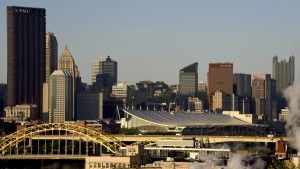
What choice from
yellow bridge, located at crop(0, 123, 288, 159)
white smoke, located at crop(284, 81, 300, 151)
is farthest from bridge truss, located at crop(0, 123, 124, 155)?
white smoke, located at crop(284, 81, 300, 151)

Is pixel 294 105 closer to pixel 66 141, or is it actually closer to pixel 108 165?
pixel 108 165

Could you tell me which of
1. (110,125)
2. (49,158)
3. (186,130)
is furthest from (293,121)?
(110,125)

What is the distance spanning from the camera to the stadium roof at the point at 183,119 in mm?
158125

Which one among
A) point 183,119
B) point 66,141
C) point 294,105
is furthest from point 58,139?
point 294,105

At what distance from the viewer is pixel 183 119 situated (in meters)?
164

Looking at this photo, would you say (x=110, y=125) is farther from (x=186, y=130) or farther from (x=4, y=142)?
(x=4, y=142)

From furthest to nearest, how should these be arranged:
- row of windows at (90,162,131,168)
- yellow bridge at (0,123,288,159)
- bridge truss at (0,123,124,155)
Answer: bridge truss at (0,123,124,155) → yellow bridge at (0,123,288,159) → row of windows at (90,162,131,168)

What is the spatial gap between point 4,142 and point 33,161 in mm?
6955

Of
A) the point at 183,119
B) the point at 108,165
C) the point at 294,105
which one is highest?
the point at 294,105

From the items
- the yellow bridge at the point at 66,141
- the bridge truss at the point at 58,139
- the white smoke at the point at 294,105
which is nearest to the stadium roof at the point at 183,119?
the yellow bridge at the point at 66,141

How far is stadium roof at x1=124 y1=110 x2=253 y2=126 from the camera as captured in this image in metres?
158

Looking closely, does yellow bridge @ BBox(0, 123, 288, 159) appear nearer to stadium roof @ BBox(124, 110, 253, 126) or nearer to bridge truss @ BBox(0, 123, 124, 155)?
bridge truss @ BBox(0, 123, 124, 155)

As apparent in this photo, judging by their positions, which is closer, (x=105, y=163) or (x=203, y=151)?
(x=105, y=163)

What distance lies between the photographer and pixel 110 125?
185 m
